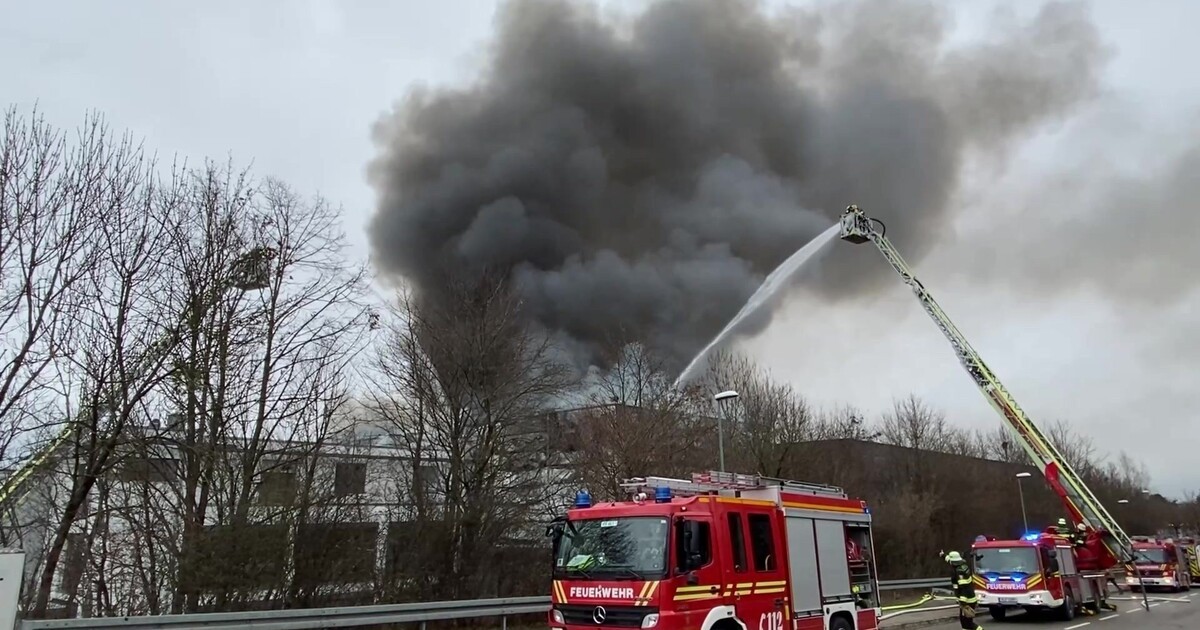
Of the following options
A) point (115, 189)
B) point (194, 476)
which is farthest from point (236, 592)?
point (115, 189)

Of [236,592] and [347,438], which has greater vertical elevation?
[347,438]

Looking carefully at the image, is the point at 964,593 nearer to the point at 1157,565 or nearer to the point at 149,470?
the point at 149,470

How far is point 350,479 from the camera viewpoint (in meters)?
14.4

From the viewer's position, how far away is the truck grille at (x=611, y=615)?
687 centimetres

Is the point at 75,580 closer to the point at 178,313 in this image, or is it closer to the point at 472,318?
the point at 178,313

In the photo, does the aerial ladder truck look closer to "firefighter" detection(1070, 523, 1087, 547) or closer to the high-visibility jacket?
"firefighter" detection(1070, 523, 1087, 547)

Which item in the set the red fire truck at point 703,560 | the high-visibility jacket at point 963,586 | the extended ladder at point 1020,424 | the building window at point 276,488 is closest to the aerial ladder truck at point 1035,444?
the extended ladder at point 1020,424

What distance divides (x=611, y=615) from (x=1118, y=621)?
14.3m

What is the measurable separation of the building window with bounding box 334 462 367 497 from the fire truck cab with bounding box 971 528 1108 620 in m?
13.2

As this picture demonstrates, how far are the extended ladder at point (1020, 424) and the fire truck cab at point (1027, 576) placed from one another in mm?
5211

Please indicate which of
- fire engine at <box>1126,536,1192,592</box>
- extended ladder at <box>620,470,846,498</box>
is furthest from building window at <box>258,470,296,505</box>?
fire engine at <box>1126,536,1192,592</box>

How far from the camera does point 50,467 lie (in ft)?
28.2

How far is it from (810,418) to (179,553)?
75.1ft

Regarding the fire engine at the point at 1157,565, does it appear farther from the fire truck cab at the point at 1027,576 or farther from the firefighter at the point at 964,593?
the firefighter at the point at 964,593
